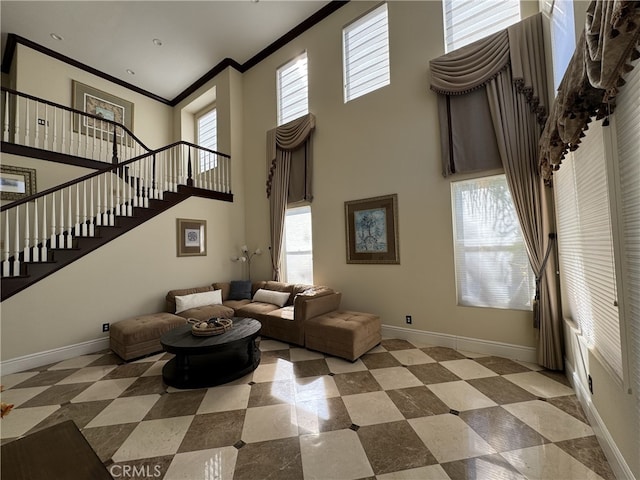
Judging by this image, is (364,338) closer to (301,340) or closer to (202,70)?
(301,340)

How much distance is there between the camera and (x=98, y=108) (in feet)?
19.4

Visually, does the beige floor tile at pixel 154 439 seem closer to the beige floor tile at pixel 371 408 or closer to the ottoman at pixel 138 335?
the beige floor tile at pixel 371 408

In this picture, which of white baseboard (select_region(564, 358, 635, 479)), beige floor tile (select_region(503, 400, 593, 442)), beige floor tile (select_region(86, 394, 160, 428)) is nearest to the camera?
white baseboard (select_region(564, 358, 635, 479))

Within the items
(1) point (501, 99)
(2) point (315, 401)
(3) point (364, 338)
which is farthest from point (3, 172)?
(1) point (501, 99)

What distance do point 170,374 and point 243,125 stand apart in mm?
5236

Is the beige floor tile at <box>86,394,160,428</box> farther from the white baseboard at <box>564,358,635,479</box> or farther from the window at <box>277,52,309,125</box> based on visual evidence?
the window at <box>277,52,309,125</box>

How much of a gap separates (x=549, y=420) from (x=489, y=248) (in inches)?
71.3

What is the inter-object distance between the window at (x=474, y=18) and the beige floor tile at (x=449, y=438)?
431 cm

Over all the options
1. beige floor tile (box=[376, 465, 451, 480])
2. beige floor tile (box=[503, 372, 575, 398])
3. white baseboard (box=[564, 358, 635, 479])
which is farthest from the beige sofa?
white baseboard (box=[564, 358, 635, 479])

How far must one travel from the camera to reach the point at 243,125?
604 cm

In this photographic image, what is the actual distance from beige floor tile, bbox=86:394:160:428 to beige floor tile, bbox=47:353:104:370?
1.37 meters

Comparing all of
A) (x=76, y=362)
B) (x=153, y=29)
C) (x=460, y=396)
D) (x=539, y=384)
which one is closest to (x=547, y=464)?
(x=460, y=396)

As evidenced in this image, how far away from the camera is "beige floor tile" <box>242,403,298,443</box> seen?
1.90 meters

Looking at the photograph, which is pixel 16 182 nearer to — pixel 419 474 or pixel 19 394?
pixel 19 394
